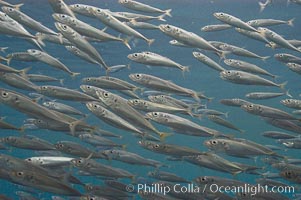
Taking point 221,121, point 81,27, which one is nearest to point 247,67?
point 221,121

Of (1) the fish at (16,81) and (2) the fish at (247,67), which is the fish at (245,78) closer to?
(2) the fish at (247,67)

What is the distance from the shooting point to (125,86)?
6578 mm

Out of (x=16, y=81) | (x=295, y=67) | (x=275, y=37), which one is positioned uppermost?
(x=275, y=37)

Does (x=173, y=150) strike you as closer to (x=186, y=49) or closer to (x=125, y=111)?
(x=125, y=111)

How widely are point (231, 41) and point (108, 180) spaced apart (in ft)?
62.8

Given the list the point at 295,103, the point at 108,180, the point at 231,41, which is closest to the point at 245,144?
the point at 295,103

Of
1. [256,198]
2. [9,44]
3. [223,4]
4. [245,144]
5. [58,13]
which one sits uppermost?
[223,4]

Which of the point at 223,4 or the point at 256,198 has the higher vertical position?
the point at 223,4

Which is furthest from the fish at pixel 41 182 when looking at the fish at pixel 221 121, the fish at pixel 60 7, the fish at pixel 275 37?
the fish at pixel 275 37

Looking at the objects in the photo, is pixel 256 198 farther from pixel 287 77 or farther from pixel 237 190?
pixel 287 77

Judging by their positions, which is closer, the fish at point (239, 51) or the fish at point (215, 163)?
the fish at point (215, 163)

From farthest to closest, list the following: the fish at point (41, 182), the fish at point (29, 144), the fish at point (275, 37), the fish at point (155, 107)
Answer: the fish at point (275, 37) < the fish at point (29, 144) < the fish at point (155, 107) < the fish at point (41, 182)

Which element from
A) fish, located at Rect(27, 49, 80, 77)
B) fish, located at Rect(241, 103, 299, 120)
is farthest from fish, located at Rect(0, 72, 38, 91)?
fish, located at Rect(241, 103, 299, 120)

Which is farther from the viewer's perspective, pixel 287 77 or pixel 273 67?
pixel 287 77
